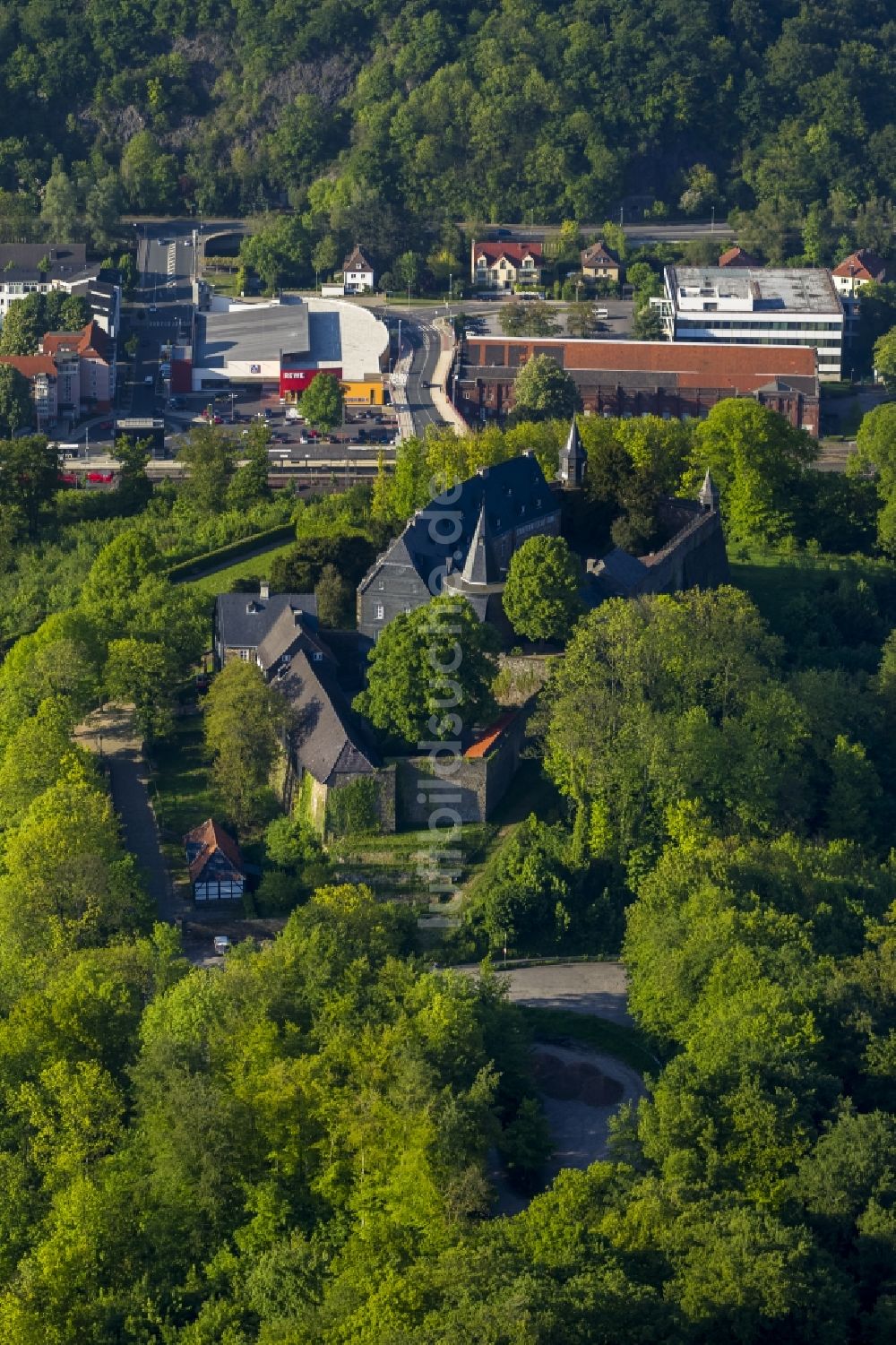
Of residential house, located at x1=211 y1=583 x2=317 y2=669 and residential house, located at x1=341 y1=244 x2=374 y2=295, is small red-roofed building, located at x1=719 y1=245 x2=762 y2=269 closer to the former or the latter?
residential house, located at x1=341 y1=244 x2=374 y2=295

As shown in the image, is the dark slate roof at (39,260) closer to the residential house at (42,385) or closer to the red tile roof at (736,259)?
the residential house at (42,385)

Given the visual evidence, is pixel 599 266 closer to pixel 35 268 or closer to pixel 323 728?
pixel 35 268

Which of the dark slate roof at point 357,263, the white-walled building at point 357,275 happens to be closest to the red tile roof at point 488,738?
the white-walled building at point 357,275

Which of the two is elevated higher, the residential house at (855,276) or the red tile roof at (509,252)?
the red tile roof at (509,252)

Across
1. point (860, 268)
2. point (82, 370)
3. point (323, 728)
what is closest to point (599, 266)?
point (860, 268)

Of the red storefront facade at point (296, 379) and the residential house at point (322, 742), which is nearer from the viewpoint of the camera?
the residential house at point (322, 742)

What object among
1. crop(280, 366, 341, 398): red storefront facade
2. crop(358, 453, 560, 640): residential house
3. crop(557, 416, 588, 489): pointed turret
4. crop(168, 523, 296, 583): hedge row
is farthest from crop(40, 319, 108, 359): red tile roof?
crop(358, 453, 560, 640): residential house
